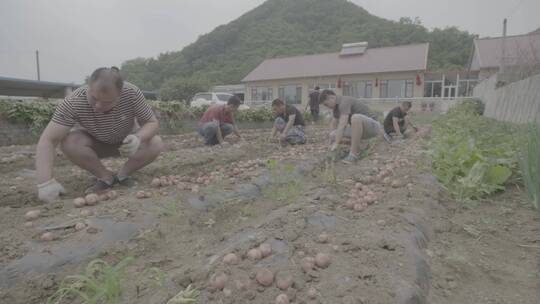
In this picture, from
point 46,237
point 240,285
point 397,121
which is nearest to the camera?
point 240,285

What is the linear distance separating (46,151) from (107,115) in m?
0.56

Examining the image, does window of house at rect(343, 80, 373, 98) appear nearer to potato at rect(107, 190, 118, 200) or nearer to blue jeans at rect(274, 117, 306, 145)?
blue jeans at rect(274, 117, 306, 145)

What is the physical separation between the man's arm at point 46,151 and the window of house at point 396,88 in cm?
2417

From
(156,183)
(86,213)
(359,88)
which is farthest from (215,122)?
(359,88)

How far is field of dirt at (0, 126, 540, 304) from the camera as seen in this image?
1.30 meters

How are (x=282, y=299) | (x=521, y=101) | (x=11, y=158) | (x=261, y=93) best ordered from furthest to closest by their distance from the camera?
1. (x=261, y=93)
2. (x=521, y=101)
3. (x=11, y=158)
4. (x=282, y=299)

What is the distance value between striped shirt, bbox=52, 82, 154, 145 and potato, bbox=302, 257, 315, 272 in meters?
2.26

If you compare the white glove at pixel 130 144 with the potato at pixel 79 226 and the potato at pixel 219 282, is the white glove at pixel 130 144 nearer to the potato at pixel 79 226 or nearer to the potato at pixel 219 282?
the potato at pixel 79 226

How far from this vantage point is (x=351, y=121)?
185 inches

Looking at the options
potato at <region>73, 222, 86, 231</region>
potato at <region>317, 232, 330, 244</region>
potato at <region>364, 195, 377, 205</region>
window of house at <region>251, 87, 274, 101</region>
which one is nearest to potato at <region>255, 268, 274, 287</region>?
potato at <region>317, 232, 330, 244</region>

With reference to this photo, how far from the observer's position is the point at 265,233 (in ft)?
5.61

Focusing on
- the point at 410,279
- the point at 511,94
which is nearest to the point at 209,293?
the point at 410,279

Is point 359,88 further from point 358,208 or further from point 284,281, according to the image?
point 284,281

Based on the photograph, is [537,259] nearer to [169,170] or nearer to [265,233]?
[265,233]
